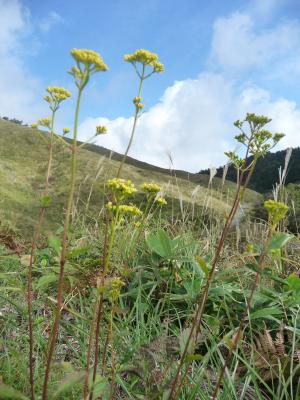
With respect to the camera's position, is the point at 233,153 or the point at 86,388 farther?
the point at 233,153

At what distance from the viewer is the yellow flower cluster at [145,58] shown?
1749 millimetres

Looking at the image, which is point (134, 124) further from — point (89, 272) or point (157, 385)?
point (89, 272)

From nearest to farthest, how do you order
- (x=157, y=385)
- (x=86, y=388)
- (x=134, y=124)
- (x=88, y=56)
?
(x=88, y=56)
(x=86, y=388)
(x=134, y=124)
(x=157, y=385)

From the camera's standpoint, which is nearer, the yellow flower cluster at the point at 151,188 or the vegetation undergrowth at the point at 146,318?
the vegetation undergrowth at the point at 146,318

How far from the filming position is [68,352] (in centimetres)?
277

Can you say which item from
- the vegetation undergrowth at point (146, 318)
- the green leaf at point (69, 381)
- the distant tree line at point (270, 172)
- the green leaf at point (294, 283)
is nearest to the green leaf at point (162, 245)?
the vegetation undergrowth at point (146, 318)

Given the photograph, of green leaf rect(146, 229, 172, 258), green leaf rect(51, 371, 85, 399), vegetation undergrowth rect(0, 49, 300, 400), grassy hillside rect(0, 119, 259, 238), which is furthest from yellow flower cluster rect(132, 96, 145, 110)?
grassy hillside rect(0, 119, 259, 238)

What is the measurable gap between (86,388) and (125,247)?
279 cm

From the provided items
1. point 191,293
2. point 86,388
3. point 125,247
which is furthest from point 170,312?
point 86,388

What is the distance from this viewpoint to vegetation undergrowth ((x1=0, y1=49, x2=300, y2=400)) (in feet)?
4.99

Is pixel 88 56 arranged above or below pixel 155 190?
above

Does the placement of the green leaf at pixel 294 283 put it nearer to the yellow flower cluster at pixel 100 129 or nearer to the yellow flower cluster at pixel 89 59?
the yellow flower cluster at pixel 100 129

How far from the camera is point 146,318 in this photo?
132 inches

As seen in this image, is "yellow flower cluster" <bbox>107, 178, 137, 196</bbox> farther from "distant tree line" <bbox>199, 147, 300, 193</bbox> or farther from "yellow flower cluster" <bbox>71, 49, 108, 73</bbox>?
"distant tree line" <bbox>199, 147, 300, 193</bbox>
